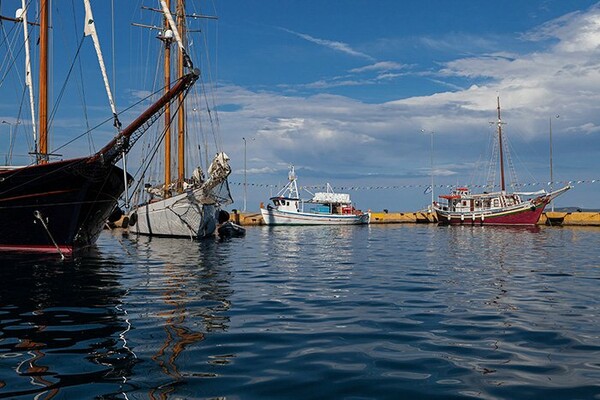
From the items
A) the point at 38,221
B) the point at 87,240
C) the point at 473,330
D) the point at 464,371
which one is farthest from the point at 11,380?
the point at 87,240

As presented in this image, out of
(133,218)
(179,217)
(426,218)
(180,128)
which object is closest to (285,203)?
(426,218)

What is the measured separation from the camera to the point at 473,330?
8.55 m

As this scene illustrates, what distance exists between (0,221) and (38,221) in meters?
1.71

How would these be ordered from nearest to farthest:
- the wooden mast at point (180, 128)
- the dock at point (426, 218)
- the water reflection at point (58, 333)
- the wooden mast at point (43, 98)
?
the water reflection at point (58, 333)
the wooden mast at point (43, 98)
the wooden mast at point (180, 128)
the dock at point (426, 218)

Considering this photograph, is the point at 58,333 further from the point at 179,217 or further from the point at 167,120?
the point at 167,120

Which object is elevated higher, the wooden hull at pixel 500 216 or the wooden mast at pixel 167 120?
the wooden mast at pixel 167 120

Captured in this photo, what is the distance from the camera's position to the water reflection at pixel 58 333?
5.88 metres

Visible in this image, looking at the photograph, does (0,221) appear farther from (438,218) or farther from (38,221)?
(438,218)

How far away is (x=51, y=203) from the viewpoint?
22016 millimetres

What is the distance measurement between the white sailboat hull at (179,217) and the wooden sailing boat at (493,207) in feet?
136

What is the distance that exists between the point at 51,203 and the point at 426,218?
64141mm

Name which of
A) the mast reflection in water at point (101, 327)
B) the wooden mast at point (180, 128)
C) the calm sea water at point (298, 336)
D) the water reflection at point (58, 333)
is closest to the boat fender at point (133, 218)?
the wooden mast at point (180, 128)

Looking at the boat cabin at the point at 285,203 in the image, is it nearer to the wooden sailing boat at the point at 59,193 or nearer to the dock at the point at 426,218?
the dock at the point at 426,218

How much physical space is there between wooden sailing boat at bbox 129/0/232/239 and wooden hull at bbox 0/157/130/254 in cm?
1260
